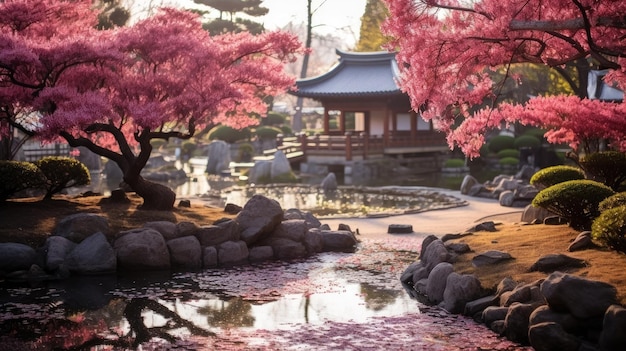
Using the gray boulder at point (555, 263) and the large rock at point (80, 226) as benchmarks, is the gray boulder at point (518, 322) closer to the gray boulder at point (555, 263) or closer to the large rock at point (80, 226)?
the gray boulder at point (555, 263)

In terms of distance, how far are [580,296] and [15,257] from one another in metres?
9.56

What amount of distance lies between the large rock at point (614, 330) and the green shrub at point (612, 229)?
186cm

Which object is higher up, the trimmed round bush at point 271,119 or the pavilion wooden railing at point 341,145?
the trimmed round bush at point 271,119

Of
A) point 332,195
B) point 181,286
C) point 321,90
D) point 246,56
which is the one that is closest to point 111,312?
point 181,286

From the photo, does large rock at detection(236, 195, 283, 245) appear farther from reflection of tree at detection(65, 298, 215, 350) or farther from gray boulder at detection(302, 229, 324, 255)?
reflection of tree at detection(65, 298, 215, 350)

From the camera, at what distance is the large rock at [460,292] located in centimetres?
1132

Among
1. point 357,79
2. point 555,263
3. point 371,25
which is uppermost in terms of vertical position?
point 371,25

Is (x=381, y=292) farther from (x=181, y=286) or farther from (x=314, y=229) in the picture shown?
(x=314, y=229)

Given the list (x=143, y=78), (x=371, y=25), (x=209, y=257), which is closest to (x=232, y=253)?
(x=209, y=257)

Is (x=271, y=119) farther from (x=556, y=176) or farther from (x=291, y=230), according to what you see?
(x=556, y=176)

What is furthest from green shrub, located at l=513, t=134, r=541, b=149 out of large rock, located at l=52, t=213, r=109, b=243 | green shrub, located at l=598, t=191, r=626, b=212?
green shrub, located at l=598, t=191, r=626, b=212

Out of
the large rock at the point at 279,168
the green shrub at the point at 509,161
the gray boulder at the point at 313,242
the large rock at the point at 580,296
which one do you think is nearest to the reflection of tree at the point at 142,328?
the large rock at the point at 580,296

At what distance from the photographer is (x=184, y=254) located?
48.6 feet

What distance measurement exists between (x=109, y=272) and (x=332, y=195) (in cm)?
1571
